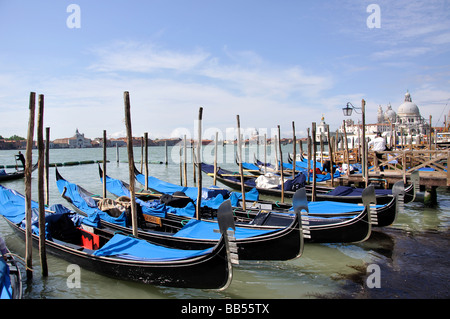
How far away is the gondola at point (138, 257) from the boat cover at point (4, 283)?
109cm

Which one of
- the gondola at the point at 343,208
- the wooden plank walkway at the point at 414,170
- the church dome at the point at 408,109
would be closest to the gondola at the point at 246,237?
the gondola at the point at 343,208

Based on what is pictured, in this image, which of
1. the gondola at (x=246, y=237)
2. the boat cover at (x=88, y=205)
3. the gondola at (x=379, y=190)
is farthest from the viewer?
the gondola at (x=379, y=190)

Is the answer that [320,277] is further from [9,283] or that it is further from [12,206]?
[12,206]

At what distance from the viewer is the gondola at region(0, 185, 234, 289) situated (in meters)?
3.37

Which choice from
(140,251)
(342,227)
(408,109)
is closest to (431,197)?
(342,227)

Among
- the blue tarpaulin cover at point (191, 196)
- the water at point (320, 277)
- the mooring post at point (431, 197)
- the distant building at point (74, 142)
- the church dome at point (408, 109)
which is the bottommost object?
the water at point (320, 277)

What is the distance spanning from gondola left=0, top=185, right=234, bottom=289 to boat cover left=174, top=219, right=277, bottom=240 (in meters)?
0.79

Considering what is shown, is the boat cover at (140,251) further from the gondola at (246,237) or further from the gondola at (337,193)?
the gondola at (337,193)

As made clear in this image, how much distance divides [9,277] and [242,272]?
260 cm

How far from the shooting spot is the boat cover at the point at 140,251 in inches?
144

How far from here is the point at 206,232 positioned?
186 inches

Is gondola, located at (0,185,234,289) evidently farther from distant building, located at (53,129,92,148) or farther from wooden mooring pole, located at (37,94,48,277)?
distant building, located at (53,129,92,148)

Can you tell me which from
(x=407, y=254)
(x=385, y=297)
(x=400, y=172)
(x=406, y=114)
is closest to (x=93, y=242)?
(x=385, y=297)
